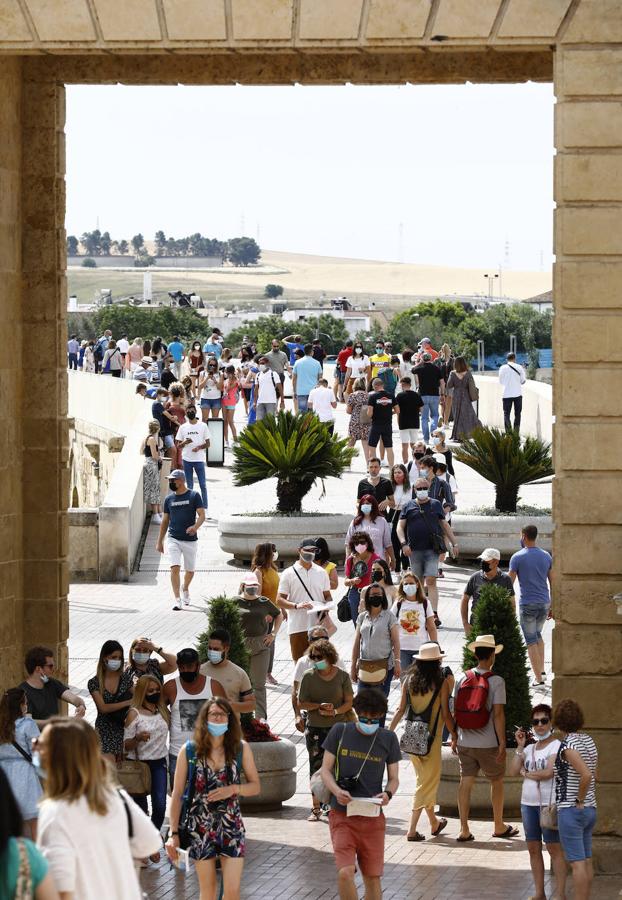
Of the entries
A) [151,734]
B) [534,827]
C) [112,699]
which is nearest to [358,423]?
[112,699]

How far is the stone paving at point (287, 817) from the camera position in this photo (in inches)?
440

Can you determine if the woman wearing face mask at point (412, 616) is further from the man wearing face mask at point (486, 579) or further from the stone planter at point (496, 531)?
the stone planter at point (496, 531)

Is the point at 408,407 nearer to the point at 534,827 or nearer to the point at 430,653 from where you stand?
the point at 430,653

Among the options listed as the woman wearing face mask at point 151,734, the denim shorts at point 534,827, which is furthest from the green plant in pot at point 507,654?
the woman wearing face mask at point 151,734

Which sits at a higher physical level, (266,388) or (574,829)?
(266,388)

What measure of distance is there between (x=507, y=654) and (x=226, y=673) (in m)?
2.11

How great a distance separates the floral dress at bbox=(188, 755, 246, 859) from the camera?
9789 millimetres

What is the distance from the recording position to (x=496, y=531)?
23.0m

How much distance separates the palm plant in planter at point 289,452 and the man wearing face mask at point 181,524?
8.85 ft

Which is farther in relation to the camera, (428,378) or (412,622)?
(428,378)

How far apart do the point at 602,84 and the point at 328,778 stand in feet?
15.5

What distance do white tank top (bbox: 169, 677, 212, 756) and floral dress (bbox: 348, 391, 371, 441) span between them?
1699 cm

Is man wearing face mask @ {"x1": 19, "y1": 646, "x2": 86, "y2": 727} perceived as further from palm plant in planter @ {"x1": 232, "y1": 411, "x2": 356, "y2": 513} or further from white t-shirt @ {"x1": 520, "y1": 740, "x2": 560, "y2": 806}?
palm plant in planter @ {"x1": 232, "y1": 411, "x2": 356, "y2": 513}

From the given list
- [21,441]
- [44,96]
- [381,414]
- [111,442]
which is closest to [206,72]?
[44,96]
